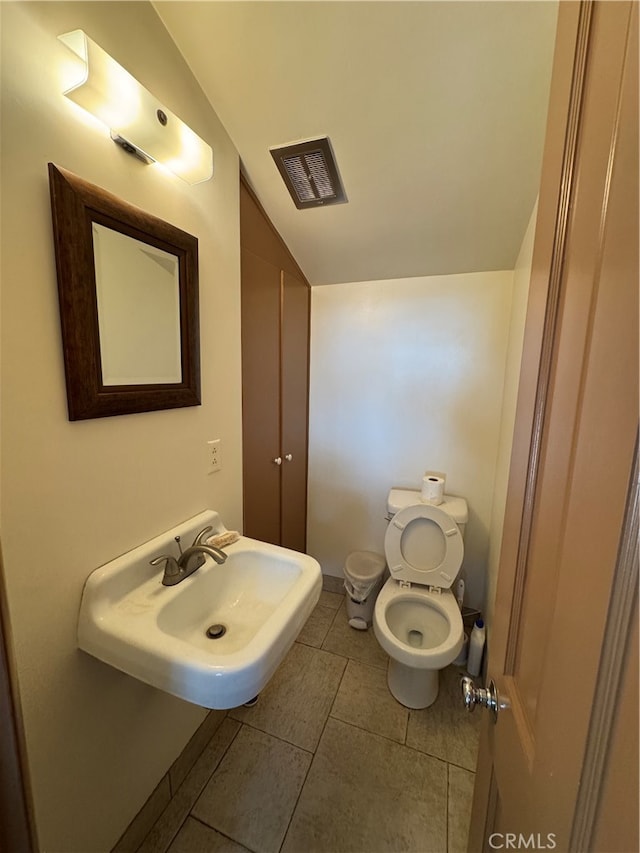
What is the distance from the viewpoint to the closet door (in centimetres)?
151

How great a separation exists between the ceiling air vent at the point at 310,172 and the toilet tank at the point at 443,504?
153 centimetres

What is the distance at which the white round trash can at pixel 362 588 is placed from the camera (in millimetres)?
1972

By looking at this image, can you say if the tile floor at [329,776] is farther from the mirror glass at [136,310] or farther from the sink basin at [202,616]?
the mirror glass at [136,310]

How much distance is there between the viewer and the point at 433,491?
185cm

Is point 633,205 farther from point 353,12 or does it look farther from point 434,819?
point 434,819

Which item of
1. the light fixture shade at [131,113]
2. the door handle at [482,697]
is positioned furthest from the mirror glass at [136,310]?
the door handle at [482,697]

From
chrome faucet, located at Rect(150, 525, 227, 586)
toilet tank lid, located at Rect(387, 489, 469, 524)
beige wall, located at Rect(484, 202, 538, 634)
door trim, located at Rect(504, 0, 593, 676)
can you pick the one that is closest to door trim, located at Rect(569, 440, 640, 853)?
door trim, located at Rect(504, 0, 593, 676)

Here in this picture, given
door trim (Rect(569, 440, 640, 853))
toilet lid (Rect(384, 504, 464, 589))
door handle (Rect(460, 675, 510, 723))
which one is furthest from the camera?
toilet lid (Rect(384, 504, 464, 589))

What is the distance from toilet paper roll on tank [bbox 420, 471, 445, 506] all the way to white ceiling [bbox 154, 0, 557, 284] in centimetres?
127

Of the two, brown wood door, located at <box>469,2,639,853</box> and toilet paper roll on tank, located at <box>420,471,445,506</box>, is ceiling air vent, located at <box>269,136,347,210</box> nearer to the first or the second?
brown wood door, located at <box>469,2,639,853</box>

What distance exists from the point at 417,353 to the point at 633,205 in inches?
67.5

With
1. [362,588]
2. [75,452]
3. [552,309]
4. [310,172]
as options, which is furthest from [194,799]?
[310,172]

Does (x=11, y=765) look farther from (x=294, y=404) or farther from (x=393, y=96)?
(x=393, y=96)

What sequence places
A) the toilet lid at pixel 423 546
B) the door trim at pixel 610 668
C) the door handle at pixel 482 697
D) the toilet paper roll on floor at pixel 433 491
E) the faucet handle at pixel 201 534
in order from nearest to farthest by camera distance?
the door trim at pixel 610 668 → the door handle at pixel 482 697 → the faucet handle at pixel 201 534 → the toilet lid at pixel 423 546 → the toilet paper roll on floor at pixel 433 491
